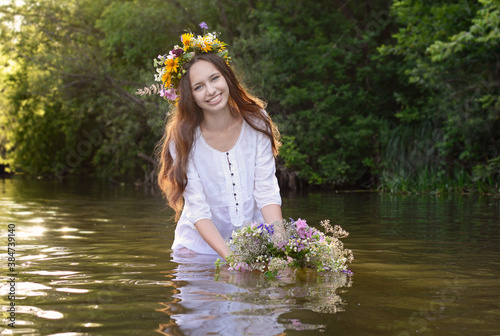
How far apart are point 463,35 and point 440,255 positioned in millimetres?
9859

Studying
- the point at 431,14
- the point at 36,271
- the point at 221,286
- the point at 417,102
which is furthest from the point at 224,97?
the point at 417,102

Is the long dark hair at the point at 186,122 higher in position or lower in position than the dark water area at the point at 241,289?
higher

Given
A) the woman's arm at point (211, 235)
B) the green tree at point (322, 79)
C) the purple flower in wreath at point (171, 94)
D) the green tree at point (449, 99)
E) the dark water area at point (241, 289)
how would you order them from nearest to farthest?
1. the dark water area at point (241, 289)
2. the woman's arm at point (211, 235)
3. the purple flower in wreath at point (171, 94)
4. the green tree at point (449, 99)
5. the green tree at point (322, 79)

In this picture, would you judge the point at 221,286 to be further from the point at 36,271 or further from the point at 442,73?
the point at 442,73

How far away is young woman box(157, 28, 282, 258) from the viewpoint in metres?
5.32

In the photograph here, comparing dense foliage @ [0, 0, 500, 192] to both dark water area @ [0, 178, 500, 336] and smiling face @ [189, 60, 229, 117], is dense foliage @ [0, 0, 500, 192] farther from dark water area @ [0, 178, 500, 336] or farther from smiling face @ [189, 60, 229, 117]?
smiling face @ [189, 60, 229, 117]

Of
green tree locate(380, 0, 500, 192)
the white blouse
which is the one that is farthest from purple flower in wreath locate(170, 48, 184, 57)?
green tree locate(380, 0, 500, 192)

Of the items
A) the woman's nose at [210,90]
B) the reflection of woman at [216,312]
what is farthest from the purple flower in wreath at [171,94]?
the reflection of woman at [216,312]

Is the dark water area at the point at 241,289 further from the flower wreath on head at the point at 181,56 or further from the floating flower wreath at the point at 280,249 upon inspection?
the flower wreath on head at the point at 181,56

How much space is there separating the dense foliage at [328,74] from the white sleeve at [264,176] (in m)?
9.91

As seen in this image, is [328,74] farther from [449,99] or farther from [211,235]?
[211,235]

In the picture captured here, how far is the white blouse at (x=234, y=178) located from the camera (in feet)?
17.7

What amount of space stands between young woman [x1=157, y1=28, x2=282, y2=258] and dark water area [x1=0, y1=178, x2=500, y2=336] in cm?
50

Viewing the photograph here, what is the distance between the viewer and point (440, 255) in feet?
19.8
